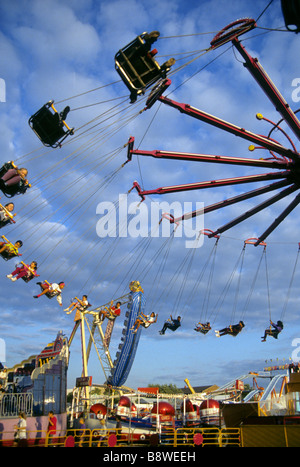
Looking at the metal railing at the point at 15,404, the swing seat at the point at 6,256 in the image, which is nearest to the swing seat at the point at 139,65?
the swing seat at the point at 6,256

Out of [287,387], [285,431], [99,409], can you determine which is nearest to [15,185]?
[99,409]

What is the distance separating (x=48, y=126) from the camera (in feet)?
50.1

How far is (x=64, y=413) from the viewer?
20141 millimetres

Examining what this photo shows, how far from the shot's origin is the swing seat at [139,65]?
14.6m

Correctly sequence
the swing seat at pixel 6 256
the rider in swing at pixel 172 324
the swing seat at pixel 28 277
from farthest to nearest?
the rider in swing at pixel 172 324
the swing seat at pixel 28 277
the swing seat at pixel 6 256

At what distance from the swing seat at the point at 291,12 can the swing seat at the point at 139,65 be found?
4341 mm

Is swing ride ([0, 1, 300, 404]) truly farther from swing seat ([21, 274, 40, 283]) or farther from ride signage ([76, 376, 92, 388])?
ride signage ([76, 376, 92, 388])

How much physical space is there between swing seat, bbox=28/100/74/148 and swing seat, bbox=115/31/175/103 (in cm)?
275

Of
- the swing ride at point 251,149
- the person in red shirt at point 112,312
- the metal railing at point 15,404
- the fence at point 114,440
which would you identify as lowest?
the fence at point 114,440

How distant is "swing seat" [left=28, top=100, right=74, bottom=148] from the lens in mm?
15164

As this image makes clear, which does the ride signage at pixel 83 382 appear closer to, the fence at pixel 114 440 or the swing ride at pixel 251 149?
the fence at pixel 114 440

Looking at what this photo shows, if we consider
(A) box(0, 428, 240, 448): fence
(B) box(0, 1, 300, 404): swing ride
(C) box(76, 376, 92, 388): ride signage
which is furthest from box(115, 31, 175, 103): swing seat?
(C) box(76, 376, 92, 388): ride signage
